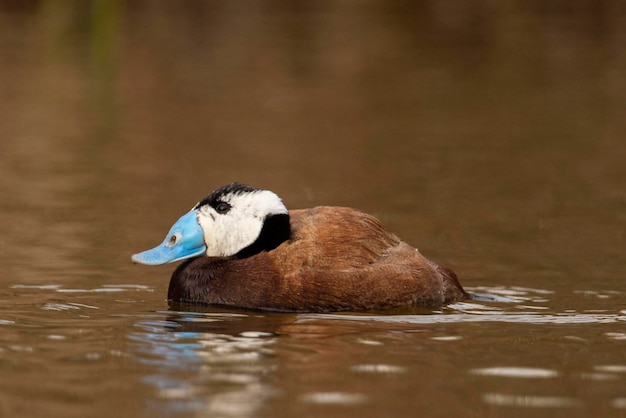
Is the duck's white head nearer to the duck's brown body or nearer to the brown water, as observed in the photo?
the duck's brown body

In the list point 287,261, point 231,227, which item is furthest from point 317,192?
point 287,261

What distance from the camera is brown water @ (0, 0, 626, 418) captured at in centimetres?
619

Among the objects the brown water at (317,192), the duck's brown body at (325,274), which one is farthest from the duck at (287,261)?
the brown water at (317,192)

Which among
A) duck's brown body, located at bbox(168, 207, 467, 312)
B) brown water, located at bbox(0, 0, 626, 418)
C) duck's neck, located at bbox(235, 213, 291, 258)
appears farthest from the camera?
duck's neck, located at bbox(235, 213, 291, 258)

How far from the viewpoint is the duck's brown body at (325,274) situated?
8.21m

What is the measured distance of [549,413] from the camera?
5645 mm

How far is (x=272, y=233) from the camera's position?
845cm

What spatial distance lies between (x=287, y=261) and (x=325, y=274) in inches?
9.1

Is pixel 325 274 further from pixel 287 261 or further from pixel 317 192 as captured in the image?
pixel 317 192

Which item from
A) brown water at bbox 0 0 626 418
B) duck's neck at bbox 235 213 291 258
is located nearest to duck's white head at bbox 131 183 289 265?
duck's neck at bbox 235 213 291 258

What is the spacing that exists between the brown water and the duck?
0.71 ft

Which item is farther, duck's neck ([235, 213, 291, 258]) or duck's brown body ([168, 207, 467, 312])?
duck's neck ([235, 213, 291, 258])

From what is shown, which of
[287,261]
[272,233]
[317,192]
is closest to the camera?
[287,261]

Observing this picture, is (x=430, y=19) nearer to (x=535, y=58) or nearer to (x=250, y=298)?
(x=535, y=58)
